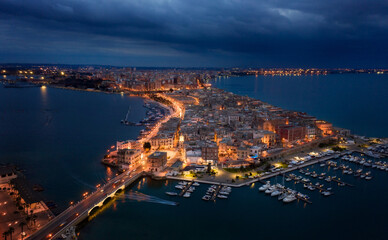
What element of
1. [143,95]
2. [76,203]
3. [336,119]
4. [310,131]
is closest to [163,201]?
[76,203]

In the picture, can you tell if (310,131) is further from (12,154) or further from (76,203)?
(12,154)

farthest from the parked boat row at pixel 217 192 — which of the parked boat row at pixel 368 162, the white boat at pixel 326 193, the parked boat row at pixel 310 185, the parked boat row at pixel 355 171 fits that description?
the parked boat row at pixel 368 162

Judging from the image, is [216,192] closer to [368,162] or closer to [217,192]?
[217,192]

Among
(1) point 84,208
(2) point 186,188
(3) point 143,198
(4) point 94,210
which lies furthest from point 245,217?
(1) point 84,208

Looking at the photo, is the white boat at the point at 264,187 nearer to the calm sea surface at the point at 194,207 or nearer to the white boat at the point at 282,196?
the calm sea surface at the point at 194,207

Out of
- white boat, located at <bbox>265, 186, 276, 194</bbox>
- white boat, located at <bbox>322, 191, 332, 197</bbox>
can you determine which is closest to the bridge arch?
white boat, located at <bbox>265, 186, 276, 194</bbox>
